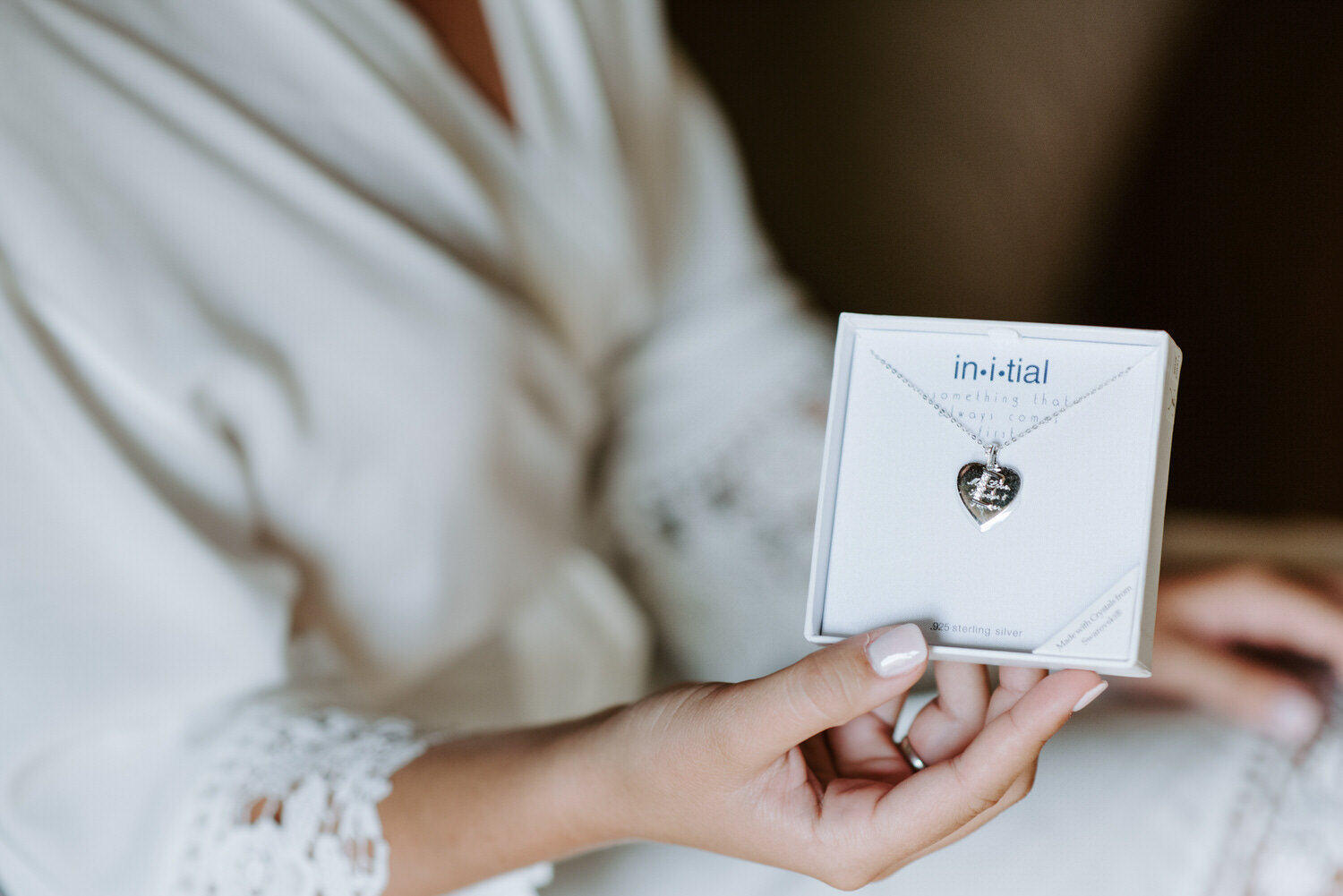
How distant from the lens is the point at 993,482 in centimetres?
37

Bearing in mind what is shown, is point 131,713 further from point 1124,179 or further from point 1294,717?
point 1124,179

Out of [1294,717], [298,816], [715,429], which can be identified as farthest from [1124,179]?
[298,816]

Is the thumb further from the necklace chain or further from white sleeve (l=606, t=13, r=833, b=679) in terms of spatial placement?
white sleeve (l=606, t=13, r=833, b=679)

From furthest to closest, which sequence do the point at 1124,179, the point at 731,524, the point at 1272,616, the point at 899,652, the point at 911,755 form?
the point at 1124,179, the point at 731,524, the point at 1272,616, the point at 911,755, the point at 899,652

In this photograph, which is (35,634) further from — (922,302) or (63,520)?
(922,302)

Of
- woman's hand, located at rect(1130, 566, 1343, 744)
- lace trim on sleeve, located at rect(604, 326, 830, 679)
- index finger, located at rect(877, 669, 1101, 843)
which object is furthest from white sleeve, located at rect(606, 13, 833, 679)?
index finger, located at rect(877, 669, 1101, 843)

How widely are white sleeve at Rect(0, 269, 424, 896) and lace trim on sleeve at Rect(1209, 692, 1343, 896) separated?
1.32 ft

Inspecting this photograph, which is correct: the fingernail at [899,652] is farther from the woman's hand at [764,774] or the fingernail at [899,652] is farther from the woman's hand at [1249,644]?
the woman's hand at [1249,644]

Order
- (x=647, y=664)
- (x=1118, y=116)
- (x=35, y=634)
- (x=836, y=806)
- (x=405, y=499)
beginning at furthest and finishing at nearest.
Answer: (x=1118, y=116)
(x=647, y=664)
(x=405, y=499)
(x=35, y=634)
(x=836, y=806)

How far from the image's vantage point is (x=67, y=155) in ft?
1.76

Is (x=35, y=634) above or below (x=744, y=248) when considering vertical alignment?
below

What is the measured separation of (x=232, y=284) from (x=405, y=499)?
0.17 metres

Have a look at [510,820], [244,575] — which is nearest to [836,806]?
[510,820]

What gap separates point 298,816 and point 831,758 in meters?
0.25
